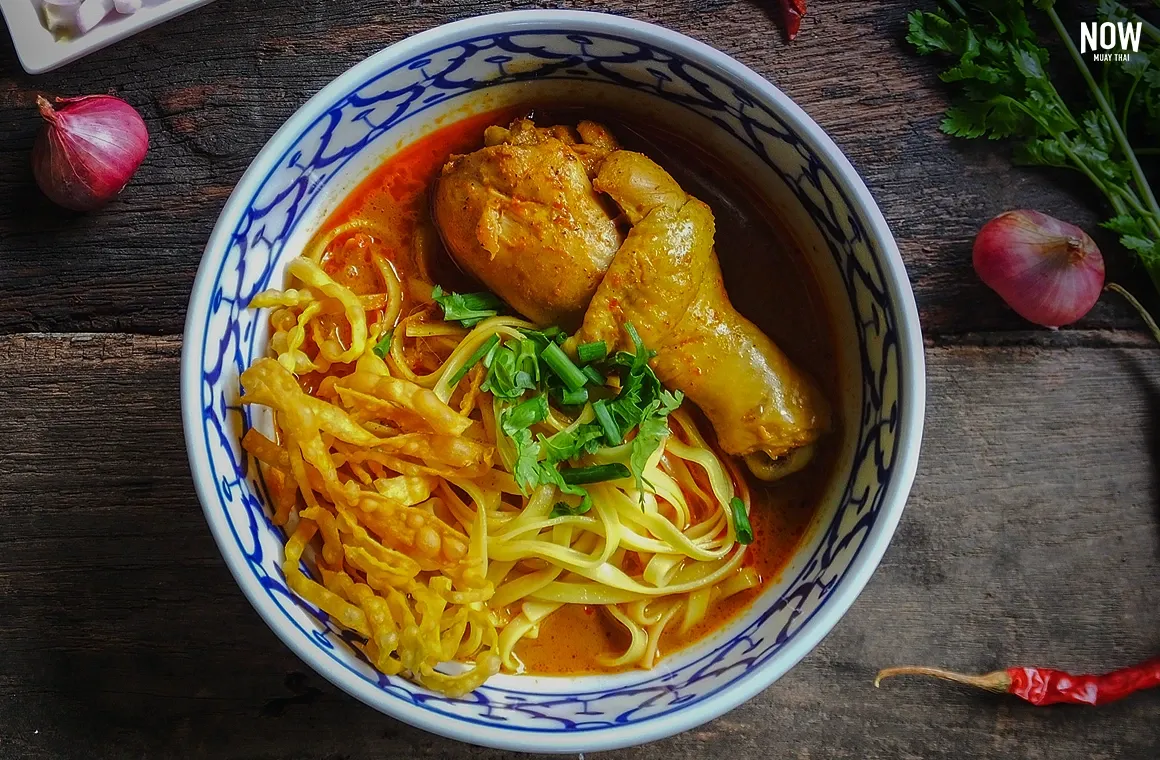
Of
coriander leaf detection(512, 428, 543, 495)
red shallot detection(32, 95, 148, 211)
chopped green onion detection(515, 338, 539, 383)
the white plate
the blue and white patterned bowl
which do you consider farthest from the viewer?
the white plate

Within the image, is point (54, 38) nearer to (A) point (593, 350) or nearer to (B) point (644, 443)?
(A) point (593, 350)

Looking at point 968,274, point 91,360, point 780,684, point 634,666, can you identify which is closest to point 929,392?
point 968,274

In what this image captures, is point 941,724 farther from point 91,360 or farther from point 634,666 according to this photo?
point 91,360

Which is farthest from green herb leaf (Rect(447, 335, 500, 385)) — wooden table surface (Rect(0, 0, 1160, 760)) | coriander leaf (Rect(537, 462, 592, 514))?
wooden table surface (Rect(0, 0, 1160, 760))

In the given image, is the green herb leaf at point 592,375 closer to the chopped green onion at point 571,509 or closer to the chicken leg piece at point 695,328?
the chicken leg piece at point 695,328

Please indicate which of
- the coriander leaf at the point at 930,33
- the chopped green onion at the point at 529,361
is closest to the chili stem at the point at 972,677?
the chopped green onion at the point at 529,361

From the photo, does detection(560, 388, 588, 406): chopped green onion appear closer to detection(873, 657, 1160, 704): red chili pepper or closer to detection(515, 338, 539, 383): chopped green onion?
detection(515, 338, 539, 383): chopped green onion
